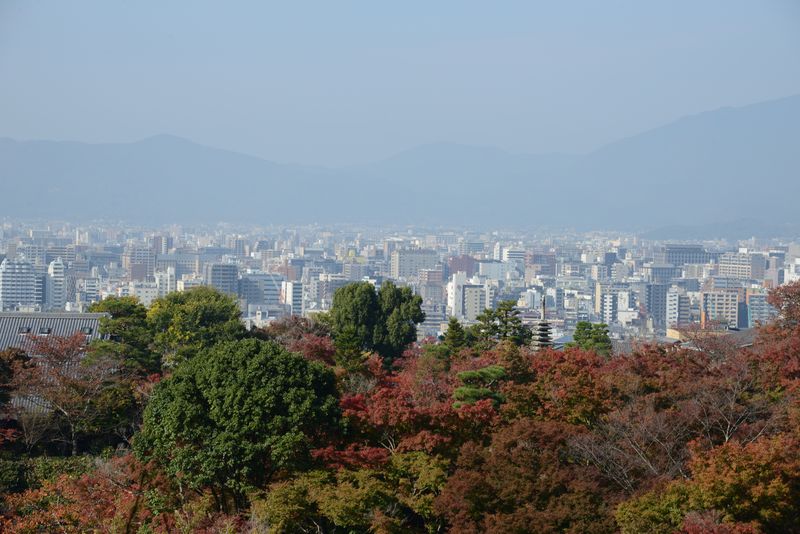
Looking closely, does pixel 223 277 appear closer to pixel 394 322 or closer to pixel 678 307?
pixel 678 307

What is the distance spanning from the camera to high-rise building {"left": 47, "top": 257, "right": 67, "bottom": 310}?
9477 cm

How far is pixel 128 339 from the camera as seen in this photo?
16.5 meters

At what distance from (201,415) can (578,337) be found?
9749mm

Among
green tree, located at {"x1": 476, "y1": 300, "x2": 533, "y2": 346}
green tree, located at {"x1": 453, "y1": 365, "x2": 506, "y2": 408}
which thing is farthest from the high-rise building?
green tree, located at {"x1": 453, "y1": 365, "x2": 506, "y2": 408}

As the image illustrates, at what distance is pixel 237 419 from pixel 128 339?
600 cm

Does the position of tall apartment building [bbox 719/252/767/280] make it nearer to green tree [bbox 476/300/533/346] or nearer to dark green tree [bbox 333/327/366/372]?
green tree [bbox 476/300/533/346]

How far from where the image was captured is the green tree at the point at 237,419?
10773 mm

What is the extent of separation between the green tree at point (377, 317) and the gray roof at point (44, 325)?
4.25m

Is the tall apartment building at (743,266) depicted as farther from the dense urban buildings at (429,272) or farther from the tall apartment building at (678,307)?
the tall apartment building at (678,307)

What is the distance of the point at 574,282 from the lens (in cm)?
12306

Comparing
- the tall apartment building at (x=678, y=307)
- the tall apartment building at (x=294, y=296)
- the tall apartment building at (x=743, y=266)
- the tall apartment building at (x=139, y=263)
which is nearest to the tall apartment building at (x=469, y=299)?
the tall apartment building at (x=294, y=296)

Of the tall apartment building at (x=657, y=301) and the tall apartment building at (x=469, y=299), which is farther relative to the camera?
the tall apartment building at (x=657, y=301)

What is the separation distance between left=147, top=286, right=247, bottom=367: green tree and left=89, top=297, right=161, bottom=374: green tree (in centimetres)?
24

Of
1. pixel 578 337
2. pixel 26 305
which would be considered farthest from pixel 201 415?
pixel 26 305
